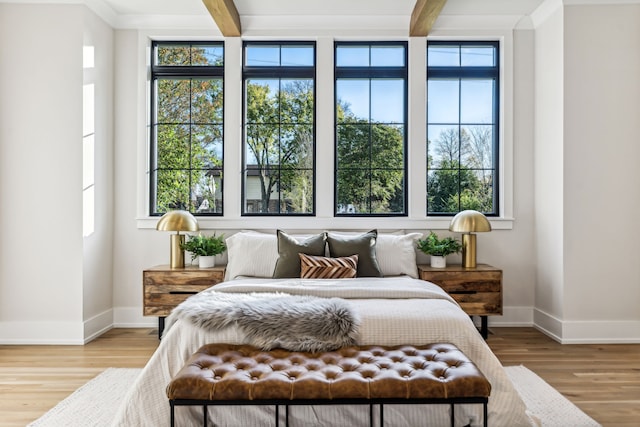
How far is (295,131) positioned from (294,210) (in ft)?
2.54

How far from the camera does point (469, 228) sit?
441 cm

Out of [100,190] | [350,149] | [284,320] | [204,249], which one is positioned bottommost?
[284,320]

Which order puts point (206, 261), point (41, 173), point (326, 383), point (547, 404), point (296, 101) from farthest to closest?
point (296, 101) < point (206, 261) < point (41, 173) < point (547, 404) < point (326, 383)

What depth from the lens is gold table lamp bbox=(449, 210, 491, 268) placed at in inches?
174

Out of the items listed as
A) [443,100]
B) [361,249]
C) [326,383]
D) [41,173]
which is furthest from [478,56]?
[41,173]

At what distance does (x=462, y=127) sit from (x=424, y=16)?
3.79 feet

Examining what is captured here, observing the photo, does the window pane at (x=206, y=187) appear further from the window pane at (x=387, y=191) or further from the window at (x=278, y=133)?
the window pane at (x=387, y=191)

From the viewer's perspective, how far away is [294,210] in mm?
4984

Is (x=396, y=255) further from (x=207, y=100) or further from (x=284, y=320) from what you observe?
(x=207, y=100)

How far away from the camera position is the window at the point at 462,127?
4965mm

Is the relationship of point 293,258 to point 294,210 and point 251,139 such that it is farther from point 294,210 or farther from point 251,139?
point 251,139

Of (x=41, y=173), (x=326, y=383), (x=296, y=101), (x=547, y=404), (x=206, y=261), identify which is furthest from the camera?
(x=296, y=101)

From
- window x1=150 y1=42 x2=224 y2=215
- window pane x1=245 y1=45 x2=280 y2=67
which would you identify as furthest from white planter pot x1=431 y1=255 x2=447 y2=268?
window pane x1=245 y1=45 x2=280 y2=67

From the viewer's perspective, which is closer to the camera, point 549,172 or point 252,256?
point 252,256
